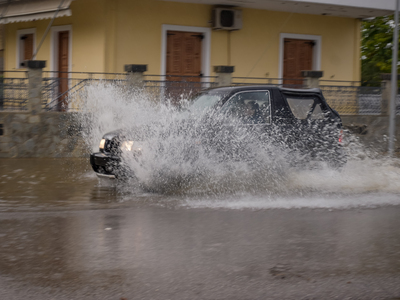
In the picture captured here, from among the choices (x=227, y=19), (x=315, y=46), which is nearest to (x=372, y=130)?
(x=315, y=46)

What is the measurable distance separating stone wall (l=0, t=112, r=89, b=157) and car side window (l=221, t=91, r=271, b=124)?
238 inches

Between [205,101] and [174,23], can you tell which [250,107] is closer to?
[205,101]

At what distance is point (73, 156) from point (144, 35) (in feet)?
16.7

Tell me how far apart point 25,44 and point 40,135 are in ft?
26.9

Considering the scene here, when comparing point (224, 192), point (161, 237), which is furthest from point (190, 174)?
point (161, 237)

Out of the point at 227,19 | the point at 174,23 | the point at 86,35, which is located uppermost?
the point at 227,19

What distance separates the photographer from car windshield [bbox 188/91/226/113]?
856cm

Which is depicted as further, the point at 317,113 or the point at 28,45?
the point at 28,45

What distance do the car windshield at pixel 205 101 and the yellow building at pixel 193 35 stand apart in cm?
766

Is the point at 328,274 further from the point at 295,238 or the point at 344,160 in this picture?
the point at 344,160

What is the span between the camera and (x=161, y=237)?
5.74 meters

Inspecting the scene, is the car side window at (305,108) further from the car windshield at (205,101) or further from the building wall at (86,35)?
the building wall at (86,35)

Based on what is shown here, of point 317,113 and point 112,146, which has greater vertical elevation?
point 317,113

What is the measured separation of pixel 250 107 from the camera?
28.1ft
